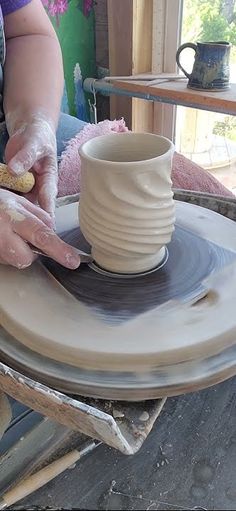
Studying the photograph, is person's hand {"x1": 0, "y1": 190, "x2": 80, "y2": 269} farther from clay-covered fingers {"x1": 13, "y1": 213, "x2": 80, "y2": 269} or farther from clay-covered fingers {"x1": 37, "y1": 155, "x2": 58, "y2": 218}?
clay-covered fingers {"x1": 37, "y1": 155, "x2": 58, "y2": 218}

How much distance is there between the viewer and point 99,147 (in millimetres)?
837

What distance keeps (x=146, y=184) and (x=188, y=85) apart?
1.40 metres

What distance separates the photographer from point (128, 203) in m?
0.74

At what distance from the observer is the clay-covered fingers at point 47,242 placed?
0.80 m

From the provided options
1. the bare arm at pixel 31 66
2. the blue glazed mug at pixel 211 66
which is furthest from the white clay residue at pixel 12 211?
the blue glazed mug at pixel 211 66

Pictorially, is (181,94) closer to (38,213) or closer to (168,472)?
(38,213)

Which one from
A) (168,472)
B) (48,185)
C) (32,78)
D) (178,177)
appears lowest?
(168,472)

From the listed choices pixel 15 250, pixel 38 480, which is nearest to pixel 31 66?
pixel 15 250

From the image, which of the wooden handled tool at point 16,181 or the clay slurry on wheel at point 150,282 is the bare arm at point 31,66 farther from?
the clay slurry on wheel at point 150,282

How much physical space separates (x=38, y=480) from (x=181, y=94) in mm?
1530

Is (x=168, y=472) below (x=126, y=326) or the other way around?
below

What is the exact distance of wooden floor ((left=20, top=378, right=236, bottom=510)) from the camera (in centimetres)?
81

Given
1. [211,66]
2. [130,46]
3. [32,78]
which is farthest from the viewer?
[130,46]

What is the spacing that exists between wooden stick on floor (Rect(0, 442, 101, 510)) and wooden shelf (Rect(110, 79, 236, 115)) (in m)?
1.37
